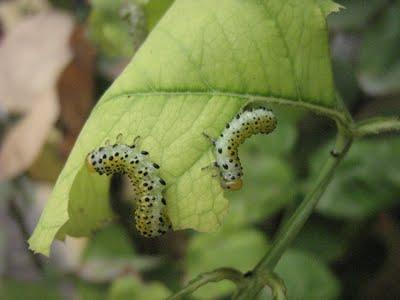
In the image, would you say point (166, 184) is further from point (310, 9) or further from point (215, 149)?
point (310, 9)

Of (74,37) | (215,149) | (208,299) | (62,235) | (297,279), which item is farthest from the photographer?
(74,37)

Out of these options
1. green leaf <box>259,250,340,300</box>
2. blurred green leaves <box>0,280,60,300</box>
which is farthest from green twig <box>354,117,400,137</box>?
blurred green leaves <box>0,280,60,300</box>

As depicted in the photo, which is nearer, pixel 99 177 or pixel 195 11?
pixel 195 11

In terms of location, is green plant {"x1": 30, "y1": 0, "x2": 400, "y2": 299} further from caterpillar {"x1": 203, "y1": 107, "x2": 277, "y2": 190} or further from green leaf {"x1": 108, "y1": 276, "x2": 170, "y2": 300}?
green leaf {"x1": 108, "y1": 276, "x2": 170, "y2": 300}

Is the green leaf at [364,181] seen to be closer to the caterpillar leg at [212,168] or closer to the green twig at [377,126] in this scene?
the green twig at [377,126]

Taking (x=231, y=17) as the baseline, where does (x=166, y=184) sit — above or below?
below

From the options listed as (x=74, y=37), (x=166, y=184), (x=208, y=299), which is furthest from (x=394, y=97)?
(x=166, y=184)

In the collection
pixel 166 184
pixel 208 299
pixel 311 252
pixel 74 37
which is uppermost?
pixel 166 184

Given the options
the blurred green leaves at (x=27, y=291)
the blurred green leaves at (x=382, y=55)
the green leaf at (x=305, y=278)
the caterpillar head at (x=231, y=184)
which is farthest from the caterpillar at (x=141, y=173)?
the blurred green leaves at (x=27, y=291)
